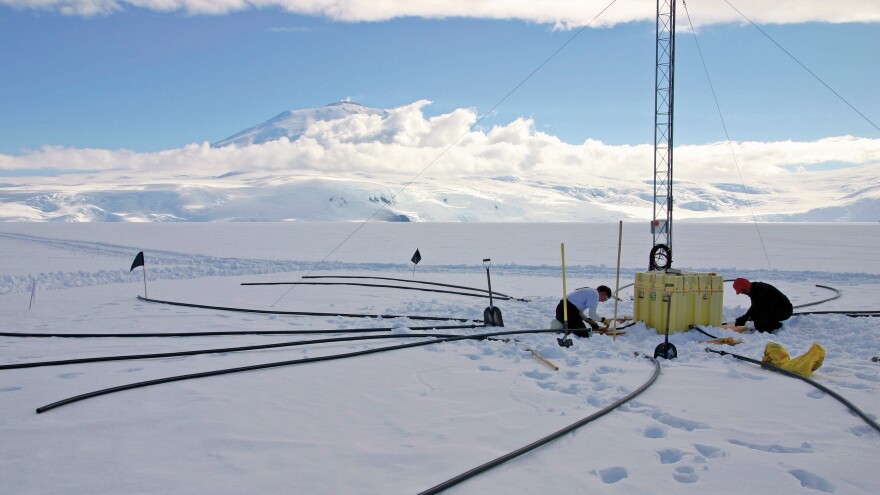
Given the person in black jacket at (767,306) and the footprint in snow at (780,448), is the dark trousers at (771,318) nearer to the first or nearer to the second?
the person in black jacket at (767,306)

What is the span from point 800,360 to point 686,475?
3.08 metres

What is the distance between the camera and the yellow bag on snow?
18.6 ft

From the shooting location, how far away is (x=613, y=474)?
358 centimetres

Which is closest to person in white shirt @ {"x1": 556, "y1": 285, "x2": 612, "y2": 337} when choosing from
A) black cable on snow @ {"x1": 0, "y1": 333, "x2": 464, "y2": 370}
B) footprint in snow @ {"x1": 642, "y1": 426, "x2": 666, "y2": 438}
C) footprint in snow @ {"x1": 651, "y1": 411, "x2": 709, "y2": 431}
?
black cable on snow @ {"x1": 0, "y1": 333, "x2": 464, "y2": 370}

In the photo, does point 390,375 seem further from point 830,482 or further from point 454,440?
point 830,482

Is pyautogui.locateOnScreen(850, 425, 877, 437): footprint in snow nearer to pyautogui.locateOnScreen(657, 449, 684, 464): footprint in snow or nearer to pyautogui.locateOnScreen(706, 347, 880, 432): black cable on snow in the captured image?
pyautogui.locateOnScreen(706, 347, 880, 432): black cable on snow

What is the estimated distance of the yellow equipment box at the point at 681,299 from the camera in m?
7.81

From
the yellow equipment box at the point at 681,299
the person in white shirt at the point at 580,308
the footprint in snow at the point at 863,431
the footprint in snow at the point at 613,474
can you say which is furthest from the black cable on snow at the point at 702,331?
the footprint in snow at the point at 613,474

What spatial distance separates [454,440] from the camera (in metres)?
4.10

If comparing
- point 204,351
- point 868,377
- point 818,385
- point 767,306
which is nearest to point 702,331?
point 767,306

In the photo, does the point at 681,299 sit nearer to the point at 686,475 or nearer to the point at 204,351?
the point at 686,475

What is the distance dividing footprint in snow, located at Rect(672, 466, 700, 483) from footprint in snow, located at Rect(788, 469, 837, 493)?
1.98 ft

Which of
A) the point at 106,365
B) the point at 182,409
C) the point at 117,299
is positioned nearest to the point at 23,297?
the point at 117,299

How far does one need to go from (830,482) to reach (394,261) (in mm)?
19663
